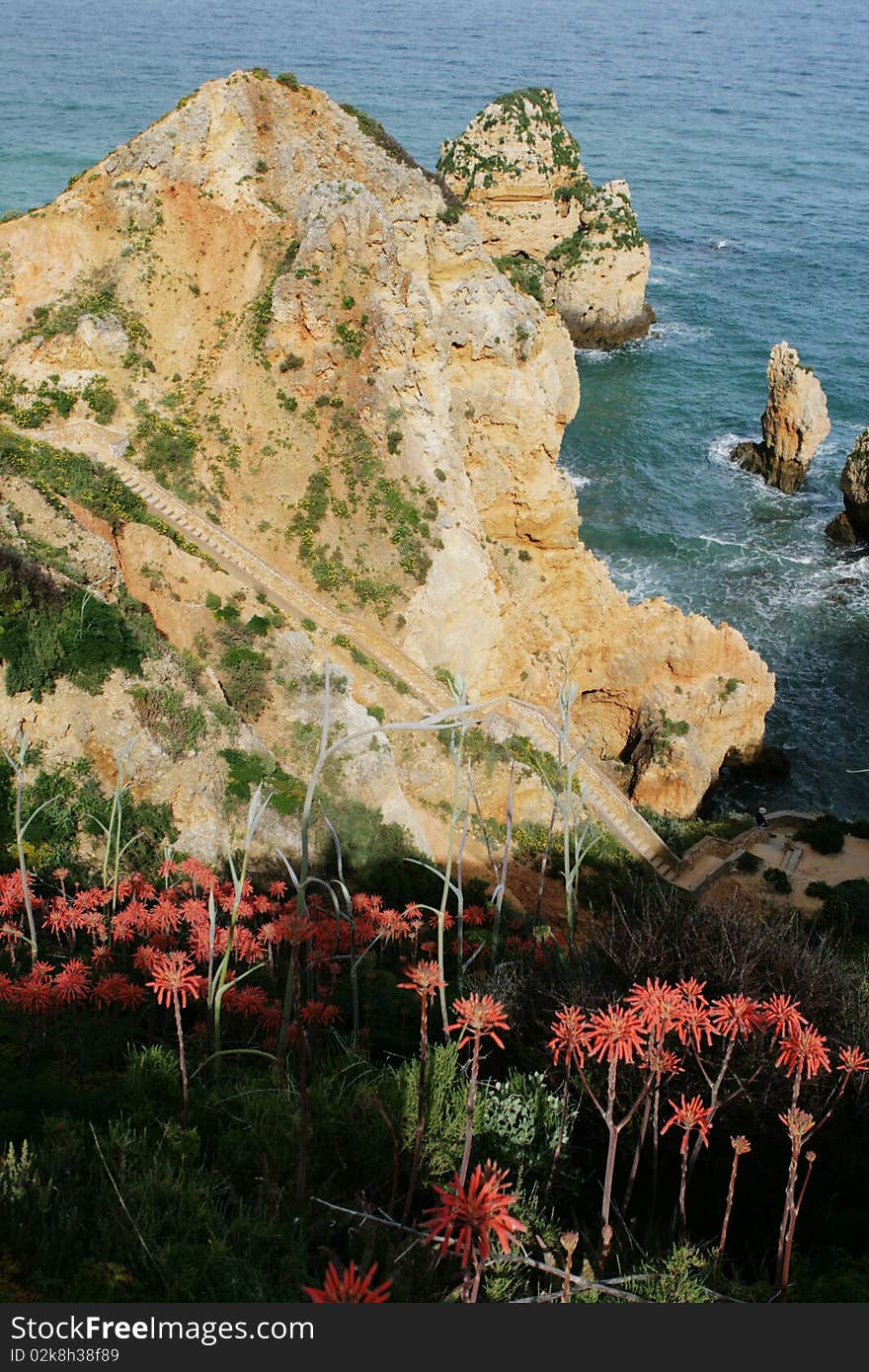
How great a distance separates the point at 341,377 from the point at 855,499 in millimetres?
41221

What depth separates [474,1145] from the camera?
1271 cm

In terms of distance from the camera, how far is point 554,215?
4001 inches

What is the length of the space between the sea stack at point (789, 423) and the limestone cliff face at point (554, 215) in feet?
93.2

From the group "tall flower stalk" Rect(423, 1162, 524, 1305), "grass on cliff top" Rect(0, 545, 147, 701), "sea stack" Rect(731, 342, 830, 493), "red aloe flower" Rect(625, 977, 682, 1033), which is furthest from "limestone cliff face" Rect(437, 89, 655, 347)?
"tall flower stalk" Rect(423, 1162, 524, 1305)

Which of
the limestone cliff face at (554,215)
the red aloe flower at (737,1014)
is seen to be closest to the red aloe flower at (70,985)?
the red aloe flower at (737,1014)

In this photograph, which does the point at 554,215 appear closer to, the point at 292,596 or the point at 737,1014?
the point at 292,596

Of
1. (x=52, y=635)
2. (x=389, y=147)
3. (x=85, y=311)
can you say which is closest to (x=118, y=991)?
(x=52, y=635)

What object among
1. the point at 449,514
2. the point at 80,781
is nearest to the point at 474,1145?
the point at 80,781

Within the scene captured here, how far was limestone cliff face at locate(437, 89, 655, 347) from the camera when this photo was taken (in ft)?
318

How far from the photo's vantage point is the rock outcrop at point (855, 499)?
65.6 metres

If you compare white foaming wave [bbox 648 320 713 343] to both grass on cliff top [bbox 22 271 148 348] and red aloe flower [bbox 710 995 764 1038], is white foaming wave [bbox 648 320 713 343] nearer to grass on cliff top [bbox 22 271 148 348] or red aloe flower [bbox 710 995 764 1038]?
grass on cliff top [bbox 22 271 148 348]

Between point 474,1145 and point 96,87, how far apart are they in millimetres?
185998

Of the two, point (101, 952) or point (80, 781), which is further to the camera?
point (80, 781)

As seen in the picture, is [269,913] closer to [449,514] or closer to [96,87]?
[449,514]
